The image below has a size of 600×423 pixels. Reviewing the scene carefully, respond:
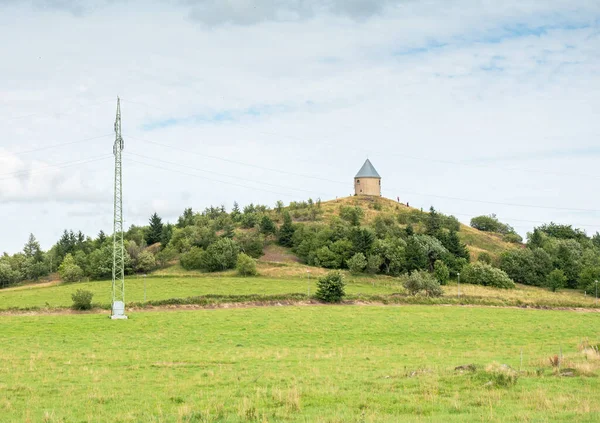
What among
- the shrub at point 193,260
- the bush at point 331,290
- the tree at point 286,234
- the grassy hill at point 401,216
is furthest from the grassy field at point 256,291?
the grassy hill at point 401,216

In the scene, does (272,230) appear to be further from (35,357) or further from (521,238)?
(35,357)

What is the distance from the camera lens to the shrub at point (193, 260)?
111 m

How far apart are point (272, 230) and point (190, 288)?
152ft

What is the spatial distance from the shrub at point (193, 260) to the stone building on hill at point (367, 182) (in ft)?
256

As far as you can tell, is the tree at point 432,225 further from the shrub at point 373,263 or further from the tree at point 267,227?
the tree at point 267,227

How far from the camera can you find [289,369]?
97.7ft

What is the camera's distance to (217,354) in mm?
36656

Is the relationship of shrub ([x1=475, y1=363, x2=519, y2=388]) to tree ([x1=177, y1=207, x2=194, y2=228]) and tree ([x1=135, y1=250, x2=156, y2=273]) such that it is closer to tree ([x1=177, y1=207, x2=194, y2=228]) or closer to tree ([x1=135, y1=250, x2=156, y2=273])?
tree ([x1=135, y1=250, x2=156, y2=273])

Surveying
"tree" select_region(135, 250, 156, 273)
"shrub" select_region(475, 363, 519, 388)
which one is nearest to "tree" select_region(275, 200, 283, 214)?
"tree" select_region(135, 250, 156, 273)

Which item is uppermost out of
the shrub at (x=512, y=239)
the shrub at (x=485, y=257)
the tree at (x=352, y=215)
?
the tree at (x=352, y=215)

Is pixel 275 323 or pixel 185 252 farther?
pixel 185 252

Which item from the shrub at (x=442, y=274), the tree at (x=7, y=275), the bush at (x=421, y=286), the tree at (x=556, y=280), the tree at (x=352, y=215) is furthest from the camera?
the tree at (x=352, y=215)

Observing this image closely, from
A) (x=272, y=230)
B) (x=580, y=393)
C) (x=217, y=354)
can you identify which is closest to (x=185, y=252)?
(x=272, y=230)

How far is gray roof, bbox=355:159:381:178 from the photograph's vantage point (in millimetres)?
180125
